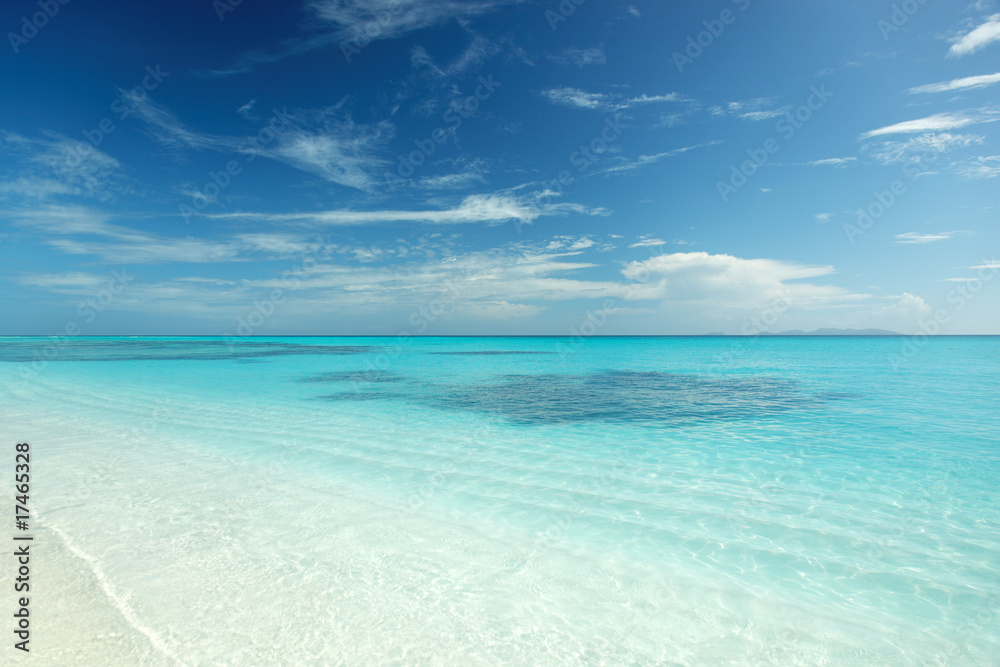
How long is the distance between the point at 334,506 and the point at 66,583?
300 cm

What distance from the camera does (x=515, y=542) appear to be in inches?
228

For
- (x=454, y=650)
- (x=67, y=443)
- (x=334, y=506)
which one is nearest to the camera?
(x=454, y=650)

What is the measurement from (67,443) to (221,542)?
827 centimetres

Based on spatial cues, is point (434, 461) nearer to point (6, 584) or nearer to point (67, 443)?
point (6, 584)

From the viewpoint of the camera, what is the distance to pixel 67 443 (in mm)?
10414

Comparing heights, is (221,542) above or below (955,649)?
above

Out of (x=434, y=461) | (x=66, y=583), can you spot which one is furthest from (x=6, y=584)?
(x=434, y=461)

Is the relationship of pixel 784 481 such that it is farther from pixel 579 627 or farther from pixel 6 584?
pixel 6 584

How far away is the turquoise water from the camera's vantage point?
3.91 meters

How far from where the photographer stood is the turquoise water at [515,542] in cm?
391

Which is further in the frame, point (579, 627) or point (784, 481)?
point (784, 481)

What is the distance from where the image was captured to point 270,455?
973 cm

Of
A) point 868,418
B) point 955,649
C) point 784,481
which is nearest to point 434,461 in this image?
point 784,481

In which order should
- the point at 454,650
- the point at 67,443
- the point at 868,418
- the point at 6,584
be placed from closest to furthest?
the point at 454,650 < the point at 6,584 < the point at 67,443 < the point at 868,418
